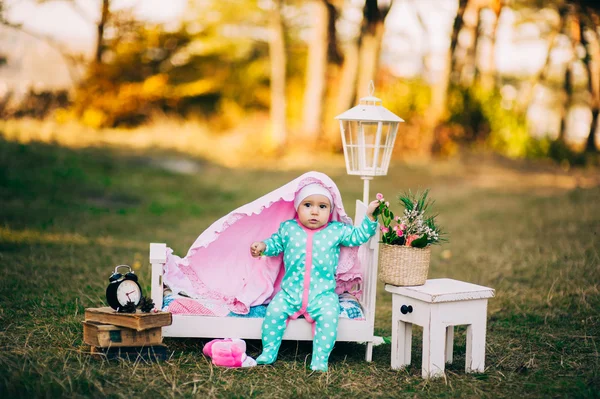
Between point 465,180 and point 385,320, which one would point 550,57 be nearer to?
point 465,180

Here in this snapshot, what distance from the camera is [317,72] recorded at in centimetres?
1562

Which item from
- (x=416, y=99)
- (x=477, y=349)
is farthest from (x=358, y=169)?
(x=416, y=99)

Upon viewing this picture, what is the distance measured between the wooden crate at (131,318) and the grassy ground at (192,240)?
218 mm

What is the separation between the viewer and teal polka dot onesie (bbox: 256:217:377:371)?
3949mm

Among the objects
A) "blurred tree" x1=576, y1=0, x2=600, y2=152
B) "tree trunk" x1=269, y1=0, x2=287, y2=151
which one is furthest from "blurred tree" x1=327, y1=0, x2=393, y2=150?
"blurred tree" x1=576, y1=0, x2=600, y2=152

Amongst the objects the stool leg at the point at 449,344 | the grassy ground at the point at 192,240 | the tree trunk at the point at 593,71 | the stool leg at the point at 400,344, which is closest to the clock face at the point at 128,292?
the grassy ground at the point at 192,240

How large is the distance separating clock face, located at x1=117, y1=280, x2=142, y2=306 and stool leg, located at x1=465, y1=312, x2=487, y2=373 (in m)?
1.99

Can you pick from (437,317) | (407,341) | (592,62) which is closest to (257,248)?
(407,341)

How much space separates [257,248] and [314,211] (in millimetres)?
439

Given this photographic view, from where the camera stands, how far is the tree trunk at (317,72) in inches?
599

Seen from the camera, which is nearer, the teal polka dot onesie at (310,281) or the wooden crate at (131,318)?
the wooden crate at (131,318)

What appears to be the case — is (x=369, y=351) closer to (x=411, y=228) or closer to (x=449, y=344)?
(x=449, y=344)

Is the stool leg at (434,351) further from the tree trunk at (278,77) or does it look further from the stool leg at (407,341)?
the tree trunk at (278,77)

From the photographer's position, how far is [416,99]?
55.6 feet
